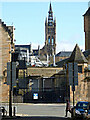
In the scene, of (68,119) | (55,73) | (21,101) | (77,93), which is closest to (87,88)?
(77,93)

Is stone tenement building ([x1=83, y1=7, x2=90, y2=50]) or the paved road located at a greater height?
stone tenement building ([x1=83, y1=7, x2=90, y2=50])

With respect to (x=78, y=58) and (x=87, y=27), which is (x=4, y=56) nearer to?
(x=78, y=58)

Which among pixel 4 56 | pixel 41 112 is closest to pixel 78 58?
pixel 4 56

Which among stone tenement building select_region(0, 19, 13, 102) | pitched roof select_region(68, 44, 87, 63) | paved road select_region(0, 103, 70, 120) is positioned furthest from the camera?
pitched roof select_region(68, 44, 87, 63)

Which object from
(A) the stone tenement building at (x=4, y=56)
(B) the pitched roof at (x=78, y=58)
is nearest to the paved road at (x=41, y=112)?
(A) the stone tenement building at (x=4, y=56)

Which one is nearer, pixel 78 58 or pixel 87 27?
pixel 78 58

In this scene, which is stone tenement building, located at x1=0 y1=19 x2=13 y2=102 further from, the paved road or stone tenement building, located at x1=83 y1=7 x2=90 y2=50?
stone tenement building, located at x1=83 y1=7 x2=90 y2=50

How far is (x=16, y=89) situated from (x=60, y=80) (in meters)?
7.49

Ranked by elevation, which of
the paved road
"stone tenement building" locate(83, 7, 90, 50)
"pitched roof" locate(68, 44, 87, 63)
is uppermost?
"stone tenement building" locate(83, 7, 90, 50)

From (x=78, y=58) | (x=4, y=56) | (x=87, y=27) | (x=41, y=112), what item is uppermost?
(x=87, y=27)

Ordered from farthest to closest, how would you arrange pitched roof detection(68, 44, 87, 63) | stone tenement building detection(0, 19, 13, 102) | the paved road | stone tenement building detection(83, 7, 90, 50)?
1. stone tenement building detection(83, 7, 90, 50)
2. pitched roof detection(68, 44, 87, 63)
3. stone tenement building detection(0, 19, 13, 102)
4. the paved road

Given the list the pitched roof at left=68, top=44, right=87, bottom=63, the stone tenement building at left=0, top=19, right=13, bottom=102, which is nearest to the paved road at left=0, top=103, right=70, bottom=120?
the stone tenement building at left=0, top=19, right=13, bottom=102

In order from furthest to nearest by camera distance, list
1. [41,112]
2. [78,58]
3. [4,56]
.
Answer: [78,58] → [4,56] → [41,112]

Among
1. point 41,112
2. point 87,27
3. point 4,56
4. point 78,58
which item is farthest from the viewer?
point 87,27
